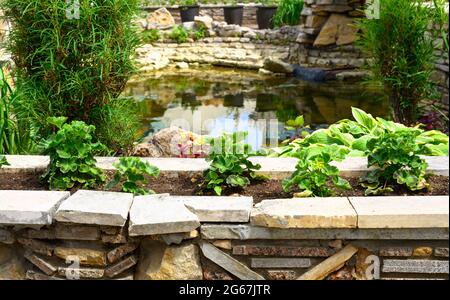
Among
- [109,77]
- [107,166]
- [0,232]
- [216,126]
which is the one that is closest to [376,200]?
[107,166]

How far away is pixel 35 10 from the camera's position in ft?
10.6

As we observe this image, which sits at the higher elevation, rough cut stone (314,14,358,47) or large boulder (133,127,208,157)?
rough cut stone (314,14,358,47)

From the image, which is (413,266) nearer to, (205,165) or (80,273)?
(205,165)

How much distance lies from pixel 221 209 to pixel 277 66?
8565mm

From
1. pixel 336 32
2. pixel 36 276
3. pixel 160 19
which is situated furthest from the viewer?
pixel 160 19

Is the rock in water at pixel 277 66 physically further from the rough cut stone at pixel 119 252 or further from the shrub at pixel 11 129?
the rough cut stone at pixel 119 252

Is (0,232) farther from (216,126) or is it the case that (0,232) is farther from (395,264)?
(216,126)

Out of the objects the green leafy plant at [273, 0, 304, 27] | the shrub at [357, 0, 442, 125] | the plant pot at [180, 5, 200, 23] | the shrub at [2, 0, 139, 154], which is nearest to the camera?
the shrub at [2, 0, 139, 154]

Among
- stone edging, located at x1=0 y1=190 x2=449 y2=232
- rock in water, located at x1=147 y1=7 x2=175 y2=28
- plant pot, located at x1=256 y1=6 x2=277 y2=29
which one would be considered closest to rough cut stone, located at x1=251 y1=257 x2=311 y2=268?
stone edging, located at x1=0 y1=190 x2=449 y2=232

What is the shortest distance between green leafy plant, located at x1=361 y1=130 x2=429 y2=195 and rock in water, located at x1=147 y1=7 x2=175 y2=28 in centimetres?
1144

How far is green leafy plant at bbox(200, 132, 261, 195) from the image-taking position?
2541mm

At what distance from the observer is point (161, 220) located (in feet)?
7.20

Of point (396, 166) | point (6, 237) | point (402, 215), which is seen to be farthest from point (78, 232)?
point (396, 166)

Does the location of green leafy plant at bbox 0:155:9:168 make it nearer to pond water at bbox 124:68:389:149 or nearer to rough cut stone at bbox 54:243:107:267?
rough cut stone at bbox 54:243:107:267
